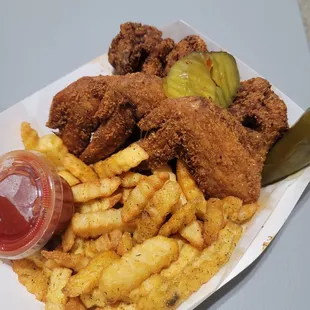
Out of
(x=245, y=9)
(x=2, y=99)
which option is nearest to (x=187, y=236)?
(x=2, y=99)

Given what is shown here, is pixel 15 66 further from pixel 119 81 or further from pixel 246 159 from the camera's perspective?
pixel 246 159

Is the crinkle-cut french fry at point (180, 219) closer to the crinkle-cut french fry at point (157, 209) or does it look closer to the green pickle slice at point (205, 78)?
the crinkle-cut french fry at point (157, 209)

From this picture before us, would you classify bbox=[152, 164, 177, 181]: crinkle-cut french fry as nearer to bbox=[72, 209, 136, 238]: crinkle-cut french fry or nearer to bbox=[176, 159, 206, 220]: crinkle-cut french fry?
bbox=[176, 159, 206, 220]: crinkle-cut french fry

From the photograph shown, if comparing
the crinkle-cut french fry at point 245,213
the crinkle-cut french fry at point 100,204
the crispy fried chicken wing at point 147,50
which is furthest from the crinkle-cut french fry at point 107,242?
the crispy fried chicken wing at point 147,50

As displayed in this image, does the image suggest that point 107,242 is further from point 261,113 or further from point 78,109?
point 261,113

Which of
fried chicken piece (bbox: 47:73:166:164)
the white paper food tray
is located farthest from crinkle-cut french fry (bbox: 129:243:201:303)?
fried chicken piece (bbox: 47:73:166:164)

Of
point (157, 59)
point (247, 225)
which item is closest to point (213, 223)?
point (247, 225)
